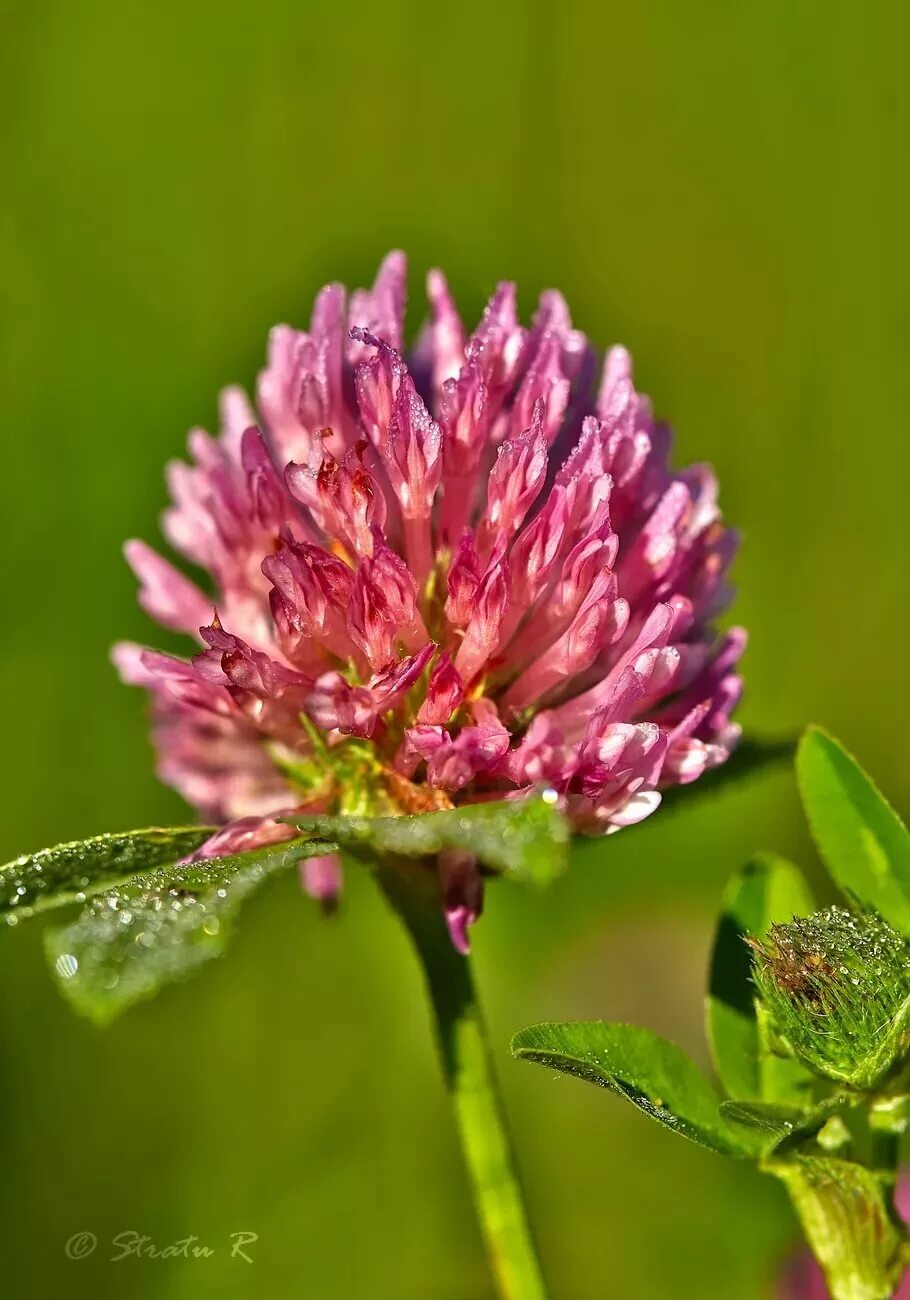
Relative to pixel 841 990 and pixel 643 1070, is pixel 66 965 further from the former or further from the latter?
pixel 841 990

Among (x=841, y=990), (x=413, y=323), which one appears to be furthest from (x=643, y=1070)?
(x=413, y=323)

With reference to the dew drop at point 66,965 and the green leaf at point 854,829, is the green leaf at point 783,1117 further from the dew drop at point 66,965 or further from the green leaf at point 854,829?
the dew drop at point 66,965

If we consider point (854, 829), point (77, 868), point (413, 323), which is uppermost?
point (413, 323)

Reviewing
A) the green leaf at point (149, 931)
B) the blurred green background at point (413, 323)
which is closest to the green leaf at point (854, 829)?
the green leaf at point (149, 931)

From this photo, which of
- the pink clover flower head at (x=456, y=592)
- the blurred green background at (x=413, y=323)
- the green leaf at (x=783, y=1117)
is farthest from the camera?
the blurred green background at (x=413, y=323)

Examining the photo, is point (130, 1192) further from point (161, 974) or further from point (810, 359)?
point (810, 359)

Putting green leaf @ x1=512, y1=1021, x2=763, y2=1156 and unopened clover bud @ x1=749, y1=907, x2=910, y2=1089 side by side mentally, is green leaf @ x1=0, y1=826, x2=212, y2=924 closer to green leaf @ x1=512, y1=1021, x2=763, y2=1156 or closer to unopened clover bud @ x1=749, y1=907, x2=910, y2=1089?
green leaf @ x1=512, y1=1021, x2=763, y2=1156
